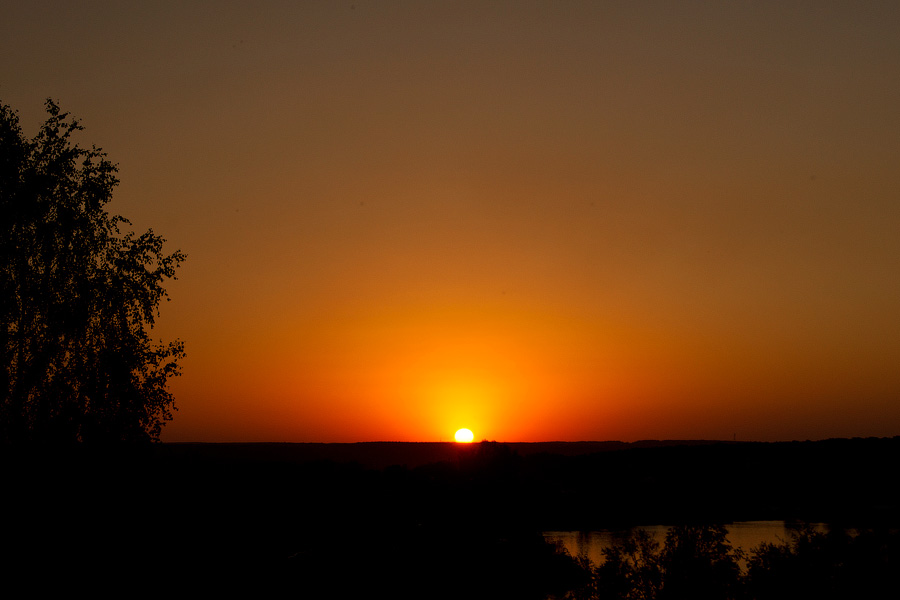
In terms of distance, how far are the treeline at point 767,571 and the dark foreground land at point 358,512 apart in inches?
239

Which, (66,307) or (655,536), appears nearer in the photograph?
(66,307)

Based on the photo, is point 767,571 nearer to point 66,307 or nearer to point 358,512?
point 66,307

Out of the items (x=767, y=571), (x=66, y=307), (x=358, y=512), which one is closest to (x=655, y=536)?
(x=358, y=512)

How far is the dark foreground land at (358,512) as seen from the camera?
40.1 m

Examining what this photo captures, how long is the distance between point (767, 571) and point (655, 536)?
8664cm

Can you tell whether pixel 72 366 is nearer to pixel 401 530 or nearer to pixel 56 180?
pixel 56 180

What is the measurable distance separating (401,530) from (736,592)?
185ft

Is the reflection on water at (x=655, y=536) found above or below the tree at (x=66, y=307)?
below

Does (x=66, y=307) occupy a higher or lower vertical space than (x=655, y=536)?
higher

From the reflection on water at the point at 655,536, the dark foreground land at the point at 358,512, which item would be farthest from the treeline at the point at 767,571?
the reflection on water at the point at 655,536

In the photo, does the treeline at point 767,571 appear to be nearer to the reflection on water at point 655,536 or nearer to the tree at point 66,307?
the tree at point 66,307

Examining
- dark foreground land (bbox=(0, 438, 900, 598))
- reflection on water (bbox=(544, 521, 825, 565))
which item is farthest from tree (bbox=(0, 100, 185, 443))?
reflection on water (bbox=(544, 521, 825, 565))

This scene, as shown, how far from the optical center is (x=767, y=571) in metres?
37.5

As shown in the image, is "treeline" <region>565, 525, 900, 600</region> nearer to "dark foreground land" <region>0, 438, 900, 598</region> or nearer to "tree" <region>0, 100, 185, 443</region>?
"dark foreground land" <region>0, 438, 900, 598</region>
